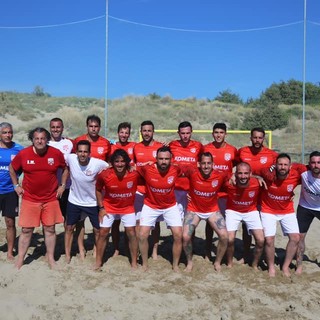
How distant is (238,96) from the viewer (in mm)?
34750

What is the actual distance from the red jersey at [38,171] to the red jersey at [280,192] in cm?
297

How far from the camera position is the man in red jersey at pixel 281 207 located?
5.32 meters

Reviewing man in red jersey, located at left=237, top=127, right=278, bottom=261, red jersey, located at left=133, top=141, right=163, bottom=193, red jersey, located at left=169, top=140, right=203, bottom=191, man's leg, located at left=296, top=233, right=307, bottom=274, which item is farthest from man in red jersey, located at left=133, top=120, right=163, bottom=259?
man's leg, located at left=296, top=233, right=307, bottom=274

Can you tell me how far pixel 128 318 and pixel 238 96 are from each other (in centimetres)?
3246

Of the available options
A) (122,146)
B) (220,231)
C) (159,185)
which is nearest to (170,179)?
(159,185)

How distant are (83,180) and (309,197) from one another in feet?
10.6

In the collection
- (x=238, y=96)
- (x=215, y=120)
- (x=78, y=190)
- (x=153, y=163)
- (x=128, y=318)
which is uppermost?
(x=238, y=96)

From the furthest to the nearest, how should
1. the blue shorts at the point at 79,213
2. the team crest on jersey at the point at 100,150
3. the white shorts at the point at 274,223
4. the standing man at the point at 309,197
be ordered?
the team crest on jersey at the point at 100,150
the blue shorts at the point at 79,213
the white shorts at the point at 274,223
the standing man at the point at 309,197

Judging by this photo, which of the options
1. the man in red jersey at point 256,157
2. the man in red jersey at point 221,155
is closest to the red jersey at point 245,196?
the man in red jersey at point 221,155

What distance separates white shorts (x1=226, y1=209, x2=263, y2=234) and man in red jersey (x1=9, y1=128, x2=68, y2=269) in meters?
2.41

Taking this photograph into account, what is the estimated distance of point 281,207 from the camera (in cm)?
546

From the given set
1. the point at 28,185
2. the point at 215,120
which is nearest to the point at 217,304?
the point at 28,185

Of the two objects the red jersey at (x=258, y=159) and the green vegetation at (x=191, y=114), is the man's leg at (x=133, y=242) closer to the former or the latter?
the red jersey at (x=258, y=159)

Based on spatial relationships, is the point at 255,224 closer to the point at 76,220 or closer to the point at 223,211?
the point at 223,211
